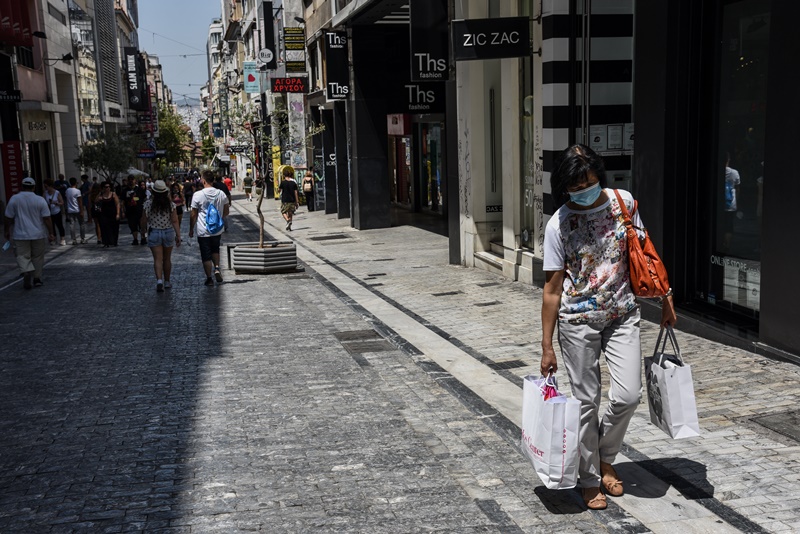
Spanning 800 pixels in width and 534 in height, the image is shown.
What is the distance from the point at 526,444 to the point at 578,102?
8050 millimetres

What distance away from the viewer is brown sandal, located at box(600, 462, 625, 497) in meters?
4.98

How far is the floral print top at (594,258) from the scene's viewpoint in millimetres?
4742

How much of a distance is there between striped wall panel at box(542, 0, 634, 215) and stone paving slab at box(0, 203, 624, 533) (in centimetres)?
395

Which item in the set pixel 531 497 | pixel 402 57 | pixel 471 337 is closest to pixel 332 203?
pixel 402 57

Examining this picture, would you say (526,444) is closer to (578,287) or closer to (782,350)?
(578,287)

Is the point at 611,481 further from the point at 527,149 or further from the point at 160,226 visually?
the point at 160,226

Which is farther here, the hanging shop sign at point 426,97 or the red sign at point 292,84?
the red sign at point 292,84

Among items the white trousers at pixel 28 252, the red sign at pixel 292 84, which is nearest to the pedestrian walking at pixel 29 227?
the white trousers at pixel 28 252

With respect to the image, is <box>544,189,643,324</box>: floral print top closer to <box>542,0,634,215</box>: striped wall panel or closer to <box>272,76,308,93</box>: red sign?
<box>542,0,634,215</box>: striped wall panel

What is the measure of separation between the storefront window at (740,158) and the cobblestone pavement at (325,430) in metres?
0.90

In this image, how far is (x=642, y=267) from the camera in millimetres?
4703

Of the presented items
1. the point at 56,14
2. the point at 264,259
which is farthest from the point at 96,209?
the point at 56,14

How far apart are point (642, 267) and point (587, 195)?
48 centimetres

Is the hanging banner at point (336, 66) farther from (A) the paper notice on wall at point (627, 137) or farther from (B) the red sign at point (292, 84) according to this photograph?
(A) the paper notice on wall at point (627, 137)
